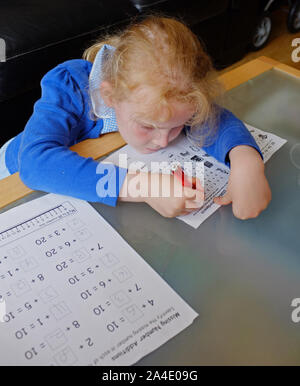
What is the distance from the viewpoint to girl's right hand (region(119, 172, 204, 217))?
54 cm

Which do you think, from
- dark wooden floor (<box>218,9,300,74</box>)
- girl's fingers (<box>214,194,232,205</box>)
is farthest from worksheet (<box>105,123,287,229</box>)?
dark wooden floor (<box>218,9,300,74</box>)

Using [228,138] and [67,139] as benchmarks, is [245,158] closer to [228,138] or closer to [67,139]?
[228,138]

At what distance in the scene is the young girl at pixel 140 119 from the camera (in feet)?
1.82

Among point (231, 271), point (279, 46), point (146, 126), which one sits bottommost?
point (279, 46)

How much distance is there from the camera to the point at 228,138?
0.65 metres

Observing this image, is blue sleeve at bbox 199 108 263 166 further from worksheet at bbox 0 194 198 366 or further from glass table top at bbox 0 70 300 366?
worksheet at bbox 0 194 198 366

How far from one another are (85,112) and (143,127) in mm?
148

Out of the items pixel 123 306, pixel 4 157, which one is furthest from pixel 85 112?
pixel 123 306

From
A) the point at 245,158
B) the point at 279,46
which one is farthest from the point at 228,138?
the point at 279,46

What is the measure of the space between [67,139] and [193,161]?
23 cm

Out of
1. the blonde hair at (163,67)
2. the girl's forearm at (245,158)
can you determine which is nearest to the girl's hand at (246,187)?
the girl's forearm at (245,158)

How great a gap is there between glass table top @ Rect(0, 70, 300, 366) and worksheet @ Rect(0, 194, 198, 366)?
20mm

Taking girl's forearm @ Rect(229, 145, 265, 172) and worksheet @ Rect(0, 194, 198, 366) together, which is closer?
worksheet @ Rect(0, 194, 198, 366)
